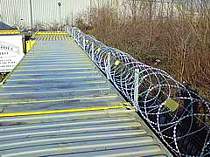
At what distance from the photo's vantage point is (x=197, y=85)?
6781mm

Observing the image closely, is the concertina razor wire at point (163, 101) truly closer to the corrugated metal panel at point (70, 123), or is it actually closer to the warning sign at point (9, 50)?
the corrugated metal panel at point (70, 123)

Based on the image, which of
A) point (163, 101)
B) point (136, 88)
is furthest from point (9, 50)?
point (136, 88)

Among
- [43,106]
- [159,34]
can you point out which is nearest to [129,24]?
[159,34]

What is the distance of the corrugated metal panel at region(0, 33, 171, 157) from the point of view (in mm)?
2795

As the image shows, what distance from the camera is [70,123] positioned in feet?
11.2

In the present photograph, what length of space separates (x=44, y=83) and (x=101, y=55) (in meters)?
1.72

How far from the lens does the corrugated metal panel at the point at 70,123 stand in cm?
279

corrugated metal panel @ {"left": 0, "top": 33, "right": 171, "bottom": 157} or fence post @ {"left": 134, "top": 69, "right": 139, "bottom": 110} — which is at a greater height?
fence post @ {"left": 134, "top": 69, "right": 139, "bottom": 110}

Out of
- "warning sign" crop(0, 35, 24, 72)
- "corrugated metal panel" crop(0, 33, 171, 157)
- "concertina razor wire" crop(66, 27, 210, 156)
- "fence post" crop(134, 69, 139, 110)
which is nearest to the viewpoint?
"corrugated metal panel" crop(0, 33, 171, 157)

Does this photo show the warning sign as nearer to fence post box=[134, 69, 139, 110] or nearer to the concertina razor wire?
the concertina razor wire

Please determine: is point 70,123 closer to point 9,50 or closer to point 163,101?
point 163,101

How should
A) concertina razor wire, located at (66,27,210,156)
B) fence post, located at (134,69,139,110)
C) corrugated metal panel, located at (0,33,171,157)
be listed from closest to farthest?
corrugated metal panel, located at (0,33,171,157), fence post, located at (134,69,139,110), concertina razor wire, located at (66,27,210,156)

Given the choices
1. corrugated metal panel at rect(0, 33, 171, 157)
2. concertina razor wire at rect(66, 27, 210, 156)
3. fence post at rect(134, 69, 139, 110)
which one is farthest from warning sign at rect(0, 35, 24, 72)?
fence post at rect(134, 69, 139, 110)

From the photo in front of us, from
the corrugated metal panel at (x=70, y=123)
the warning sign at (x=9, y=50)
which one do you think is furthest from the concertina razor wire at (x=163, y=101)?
the warning sign at (x=9, y=50)
